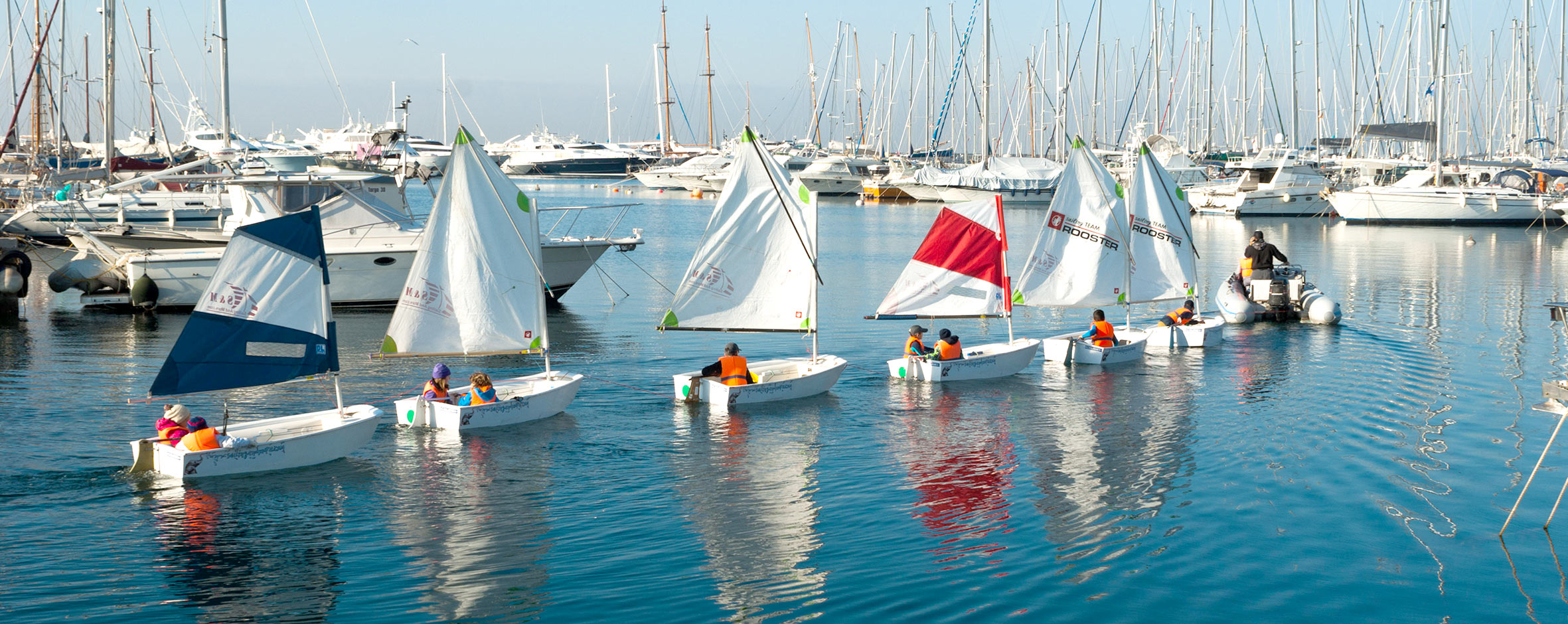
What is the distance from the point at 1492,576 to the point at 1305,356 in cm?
A: 1763

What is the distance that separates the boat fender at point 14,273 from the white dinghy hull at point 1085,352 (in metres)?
31.4

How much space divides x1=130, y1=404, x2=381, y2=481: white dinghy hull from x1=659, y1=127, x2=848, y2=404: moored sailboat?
7.95m

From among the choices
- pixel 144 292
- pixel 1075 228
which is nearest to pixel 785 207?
pixel 1075 228

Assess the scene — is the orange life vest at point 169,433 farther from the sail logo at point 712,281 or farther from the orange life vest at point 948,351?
the orange life vest at point 948,351

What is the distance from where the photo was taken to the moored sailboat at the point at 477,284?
78.7 ft

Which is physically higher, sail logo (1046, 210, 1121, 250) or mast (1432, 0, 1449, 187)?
mast (1432, 0, 1449, 187)

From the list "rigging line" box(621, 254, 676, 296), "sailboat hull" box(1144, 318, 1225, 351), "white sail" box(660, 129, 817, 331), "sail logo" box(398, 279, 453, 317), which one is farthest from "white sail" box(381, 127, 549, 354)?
"rigging line" box(621, 254, 676, 296)

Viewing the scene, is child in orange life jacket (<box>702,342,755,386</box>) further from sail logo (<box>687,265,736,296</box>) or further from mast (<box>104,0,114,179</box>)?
mast (<box>104,0,114,179</box>)

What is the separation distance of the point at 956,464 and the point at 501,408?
8712mm

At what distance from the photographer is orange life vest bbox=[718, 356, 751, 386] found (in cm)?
2495

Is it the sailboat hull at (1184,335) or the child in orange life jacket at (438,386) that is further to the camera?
the sailboat hull at (1184,335)

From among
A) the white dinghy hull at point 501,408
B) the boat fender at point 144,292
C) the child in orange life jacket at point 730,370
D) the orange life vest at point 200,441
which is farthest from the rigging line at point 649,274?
the orange life vest at point 200,441

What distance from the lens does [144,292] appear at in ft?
125

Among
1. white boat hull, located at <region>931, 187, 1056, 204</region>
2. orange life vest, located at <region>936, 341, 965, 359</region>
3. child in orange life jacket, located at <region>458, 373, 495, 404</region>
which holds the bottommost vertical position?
child in orange life jacket, located at <region>458, 373, 495, 404</region>
